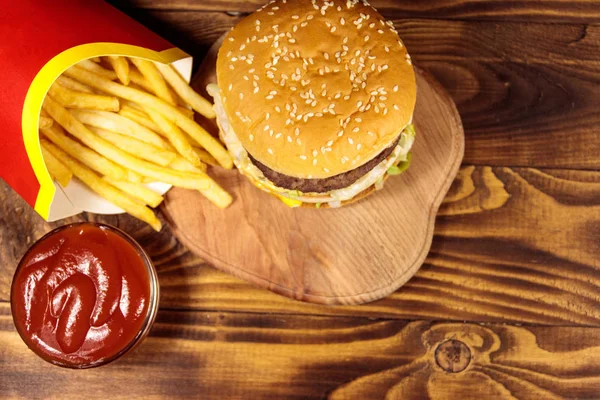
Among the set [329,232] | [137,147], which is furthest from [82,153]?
[329,232]

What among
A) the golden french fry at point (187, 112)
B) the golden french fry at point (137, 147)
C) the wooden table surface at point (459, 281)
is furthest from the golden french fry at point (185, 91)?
the wooden table surface at point (459, 281)

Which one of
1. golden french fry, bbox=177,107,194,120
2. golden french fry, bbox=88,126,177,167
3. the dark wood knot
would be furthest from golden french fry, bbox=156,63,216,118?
the dark wood knot

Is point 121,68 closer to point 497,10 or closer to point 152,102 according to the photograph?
point 152,102

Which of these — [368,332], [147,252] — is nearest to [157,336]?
[147,252]

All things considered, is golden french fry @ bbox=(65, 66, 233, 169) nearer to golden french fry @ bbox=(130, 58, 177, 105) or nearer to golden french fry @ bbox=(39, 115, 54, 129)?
golden french fry @ bbox=(130, 58, 177, 105)

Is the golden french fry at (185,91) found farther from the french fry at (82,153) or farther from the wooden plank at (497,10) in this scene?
the wooden plank at (497,10)
